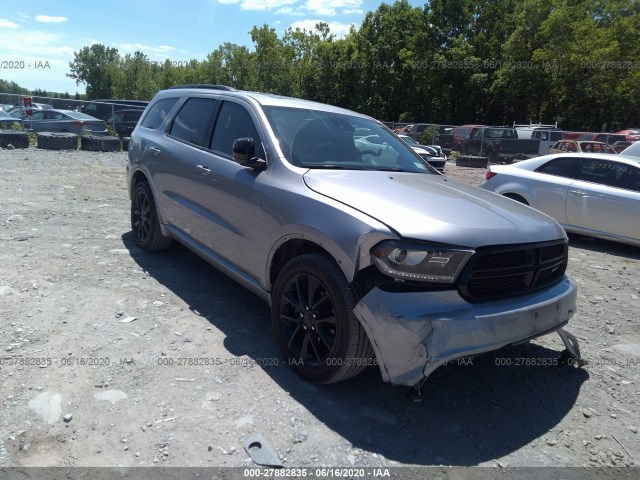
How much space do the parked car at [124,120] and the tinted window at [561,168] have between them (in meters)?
15.9

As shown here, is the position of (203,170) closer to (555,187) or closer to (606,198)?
(555,187)

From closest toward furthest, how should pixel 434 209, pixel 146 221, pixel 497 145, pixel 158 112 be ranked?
pixel 434 209
pixel 146 221
pixel 158 112
pixel 497 145

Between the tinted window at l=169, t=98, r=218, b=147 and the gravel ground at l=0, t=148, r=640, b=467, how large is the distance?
1.41 meters

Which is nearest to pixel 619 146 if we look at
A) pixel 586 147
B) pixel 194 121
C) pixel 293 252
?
pixel 586 147

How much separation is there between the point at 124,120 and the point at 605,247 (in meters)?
17.7

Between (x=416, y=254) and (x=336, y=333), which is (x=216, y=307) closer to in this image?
(x=336, y=333)

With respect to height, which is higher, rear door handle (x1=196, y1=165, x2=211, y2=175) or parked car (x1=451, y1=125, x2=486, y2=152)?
parked car (x1=451, y1=125, x2=486, y2=152)

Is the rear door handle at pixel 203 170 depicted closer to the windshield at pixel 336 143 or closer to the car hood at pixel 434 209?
the windshield at pixel 336 143

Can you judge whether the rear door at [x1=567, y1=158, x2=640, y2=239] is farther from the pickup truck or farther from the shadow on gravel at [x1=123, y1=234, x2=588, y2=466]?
the pickup truck

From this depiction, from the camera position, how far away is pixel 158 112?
18.4 feet

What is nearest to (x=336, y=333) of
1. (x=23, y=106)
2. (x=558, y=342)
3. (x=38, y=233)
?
(x=558, y=342)

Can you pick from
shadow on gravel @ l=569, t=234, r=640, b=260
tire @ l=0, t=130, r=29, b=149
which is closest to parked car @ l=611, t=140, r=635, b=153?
shadow on gravel @ l=569, t=234, r=640, b=260

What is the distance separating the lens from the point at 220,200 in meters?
4.03

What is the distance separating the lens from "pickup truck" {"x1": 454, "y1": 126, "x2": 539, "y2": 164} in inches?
902
